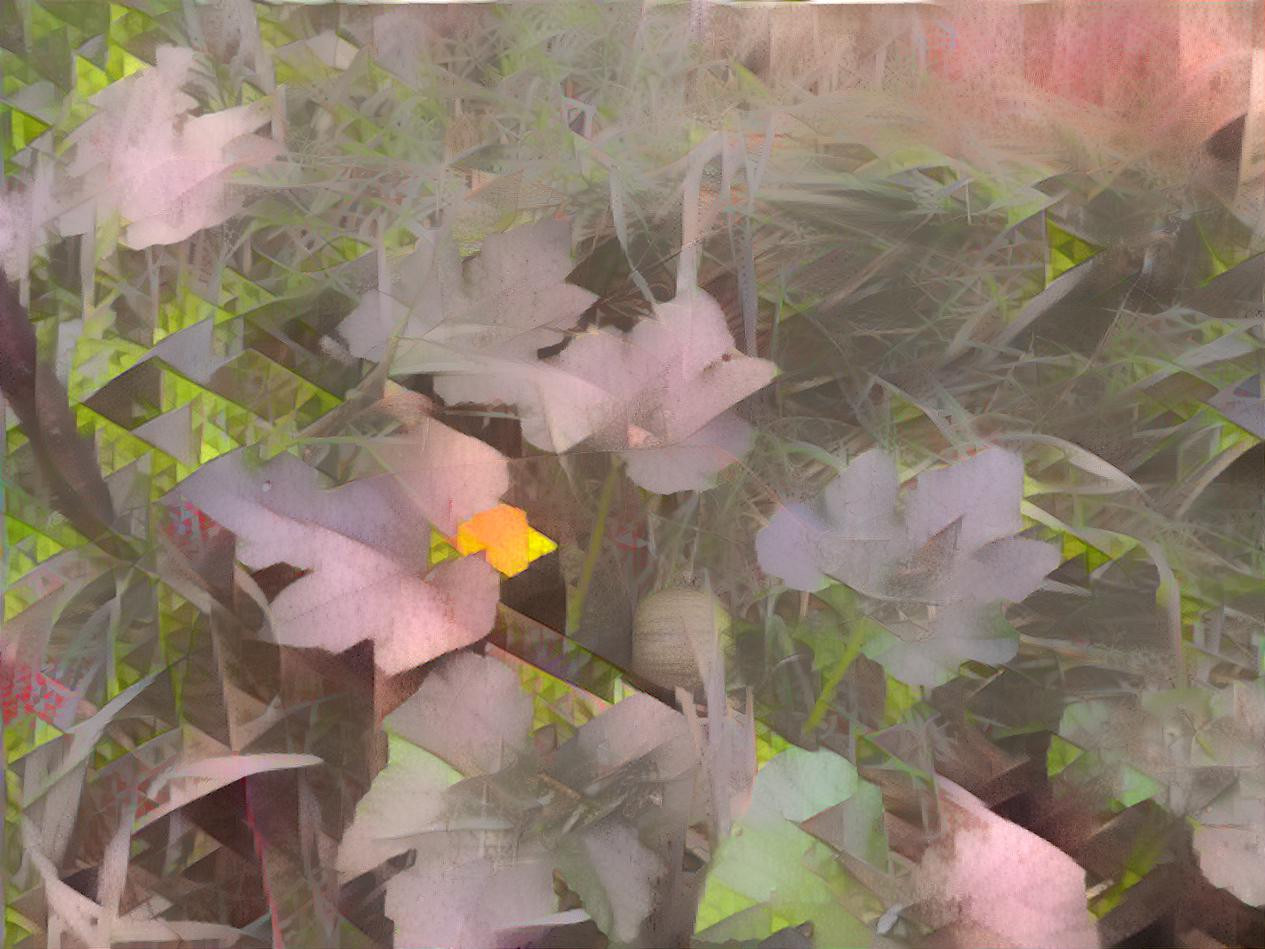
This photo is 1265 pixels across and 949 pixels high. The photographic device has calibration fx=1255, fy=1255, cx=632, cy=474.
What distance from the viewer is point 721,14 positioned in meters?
0.43

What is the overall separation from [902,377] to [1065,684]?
118mm

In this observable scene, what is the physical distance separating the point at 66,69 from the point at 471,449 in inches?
7.6

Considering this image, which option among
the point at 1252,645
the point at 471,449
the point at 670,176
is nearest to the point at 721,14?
the point at 670,176

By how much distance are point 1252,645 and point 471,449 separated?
10.7 inches

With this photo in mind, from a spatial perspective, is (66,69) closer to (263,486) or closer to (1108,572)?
(263,486)

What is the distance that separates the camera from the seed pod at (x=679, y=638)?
0.42 meters

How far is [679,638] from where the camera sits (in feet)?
1.39

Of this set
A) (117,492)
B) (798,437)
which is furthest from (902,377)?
(117,492)

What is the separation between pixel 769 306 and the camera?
0.43m

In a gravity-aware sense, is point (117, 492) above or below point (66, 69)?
below

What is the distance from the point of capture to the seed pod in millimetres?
423

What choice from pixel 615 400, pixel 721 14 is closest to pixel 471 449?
pixel 615 400

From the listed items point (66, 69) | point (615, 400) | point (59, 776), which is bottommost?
point (59, 776)

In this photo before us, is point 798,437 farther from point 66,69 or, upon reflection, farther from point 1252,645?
point 66,69
